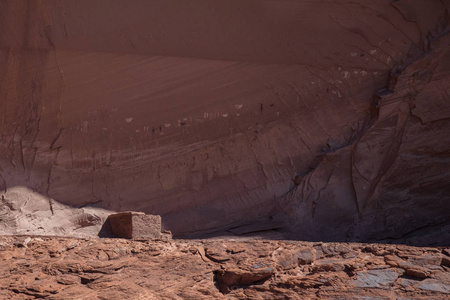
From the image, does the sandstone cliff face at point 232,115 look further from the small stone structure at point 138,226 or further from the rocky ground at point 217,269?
the rocky ground at point 217,269

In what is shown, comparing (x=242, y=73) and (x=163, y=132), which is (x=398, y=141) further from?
(x=163, y=132)

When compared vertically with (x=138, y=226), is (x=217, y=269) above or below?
below

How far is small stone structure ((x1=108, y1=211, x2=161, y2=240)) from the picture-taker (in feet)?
15.6

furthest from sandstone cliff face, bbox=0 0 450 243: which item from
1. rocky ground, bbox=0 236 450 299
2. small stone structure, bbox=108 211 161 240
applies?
rocky ground, bbox=0 236 450 299

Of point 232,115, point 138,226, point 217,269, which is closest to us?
point 217,269

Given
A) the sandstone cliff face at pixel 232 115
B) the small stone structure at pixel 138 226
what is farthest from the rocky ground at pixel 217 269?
the sandstone cliff face at pixel 232 115

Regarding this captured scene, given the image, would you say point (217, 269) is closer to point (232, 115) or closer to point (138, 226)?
point (138, 226)

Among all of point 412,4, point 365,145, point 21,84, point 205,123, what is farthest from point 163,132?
point 412,4

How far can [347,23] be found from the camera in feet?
20.9

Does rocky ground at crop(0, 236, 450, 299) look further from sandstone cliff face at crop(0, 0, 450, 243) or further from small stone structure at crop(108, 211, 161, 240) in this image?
sandstone cliff face at crop(0, 0, 450, 243)

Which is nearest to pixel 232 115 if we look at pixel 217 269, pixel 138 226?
pixel 138 226

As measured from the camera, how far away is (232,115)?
238 inches

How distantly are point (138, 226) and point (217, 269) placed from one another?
882mm

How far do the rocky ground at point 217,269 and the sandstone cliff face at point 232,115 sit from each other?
138 centimetres
